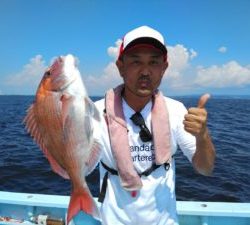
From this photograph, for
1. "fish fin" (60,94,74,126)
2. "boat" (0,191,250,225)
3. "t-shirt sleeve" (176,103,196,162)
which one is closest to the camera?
"fish fin" (60,94,74,126)

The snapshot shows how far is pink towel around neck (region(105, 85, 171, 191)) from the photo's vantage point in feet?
9.61

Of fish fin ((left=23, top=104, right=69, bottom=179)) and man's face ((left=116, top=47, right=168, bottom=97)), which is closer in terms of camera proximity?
fish fin ((left=23, top=104, right=69, bottom=179))

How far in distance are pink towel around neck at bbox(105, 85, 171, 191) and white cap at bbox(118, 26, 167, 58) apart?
1.59ft

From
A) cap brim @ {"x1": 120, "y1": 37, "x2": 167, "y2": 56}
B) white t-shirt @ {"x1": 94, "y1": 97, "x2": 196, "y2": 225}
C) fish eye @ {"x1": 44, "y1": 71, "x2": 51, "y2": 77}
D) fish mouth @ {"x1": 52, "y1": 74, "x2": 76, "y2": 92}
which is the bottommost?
white t-shirt @ {"x1": 94, "y1": 97, "x2": 196, "y2": 225}

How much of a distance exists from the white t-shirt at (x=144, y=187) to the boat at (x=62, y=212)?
142 centimetres

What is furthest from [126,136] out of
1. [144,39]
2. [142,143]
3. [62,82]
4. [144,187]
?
[62,82]

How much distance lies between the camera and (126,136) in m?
3.01

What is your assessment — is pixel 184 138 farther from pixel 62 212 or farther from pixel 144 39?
pixel 62 212

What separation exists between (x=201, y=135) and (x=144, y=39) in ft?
3.07

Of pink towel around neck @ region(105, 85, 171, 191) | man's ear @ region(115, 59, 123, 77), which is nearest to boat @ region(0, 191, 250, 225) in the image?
pink towel around neck @ region(105, 85, 171, 191)

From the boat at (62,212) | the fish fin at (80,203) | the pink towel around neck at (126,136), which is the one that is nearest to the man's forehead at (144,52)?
the pink towel around neck at (126,136)

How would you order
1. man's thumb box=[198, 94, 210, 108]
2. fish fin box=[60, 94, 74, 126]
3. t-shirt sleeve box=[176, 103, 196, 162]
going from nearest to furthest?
fish fin box=[60, 94, 74, 126] < man's thumb box=[198, 94, 210, 108] < t-shirt sleeve box=[176, 103, 196, 162]

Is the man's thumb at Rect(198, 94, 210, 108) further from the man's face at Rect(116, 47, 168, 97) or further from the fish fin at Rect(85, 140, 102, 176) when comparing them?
the fish fin at Rect(85, 140, 102, 176)

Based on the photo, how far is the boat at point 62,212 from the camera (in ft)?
14.6
